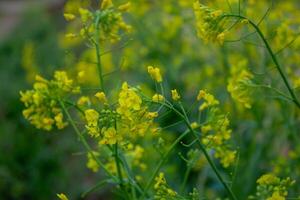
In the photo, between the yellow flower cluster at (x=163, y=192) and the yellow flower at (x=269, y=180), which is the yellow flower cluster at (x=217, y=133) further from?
the yellow flower cluster at (x=163, y=192)

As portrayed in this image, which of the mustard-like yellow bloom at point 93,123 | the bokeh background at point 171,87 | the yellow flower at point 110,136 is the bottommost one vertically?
the bokeh background at point 171,87

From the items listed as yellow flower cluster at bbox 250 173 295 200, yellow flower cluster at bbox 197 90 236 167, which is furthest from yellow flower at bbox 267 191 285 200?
yellow flower cluster at bbox 197 90 236 167

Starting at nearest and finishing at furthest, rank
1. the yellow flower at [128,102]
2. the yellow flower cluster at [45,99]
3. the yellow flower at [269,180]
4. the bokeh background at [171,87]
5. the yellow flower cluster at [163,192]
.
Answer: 1. the yellow flower at [128,102]
2. the yellow flower cluster at [163,192]
3. the yellow flower at [269,180]
4. the yellow flower cluster at [45,99]
5. the bokeh background at [171,87]

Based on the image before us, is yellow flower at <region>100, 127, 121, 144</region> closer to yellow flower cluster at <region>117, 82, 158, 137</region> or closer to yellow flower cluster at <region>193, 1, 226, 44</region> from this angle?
yellow flower cluster at <region>117, 82, 158, 137</region>

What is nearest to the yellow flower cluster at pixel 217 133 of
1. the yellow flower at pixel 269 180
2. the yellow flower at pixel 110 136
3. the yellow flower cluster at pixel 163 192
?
the yellow flower at pixel 269 180

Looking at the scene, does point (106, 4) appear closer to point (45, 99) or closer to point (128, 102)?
point (45, 99)

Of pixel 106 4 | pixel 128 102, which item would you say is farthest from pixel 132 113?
pixel 106 4
